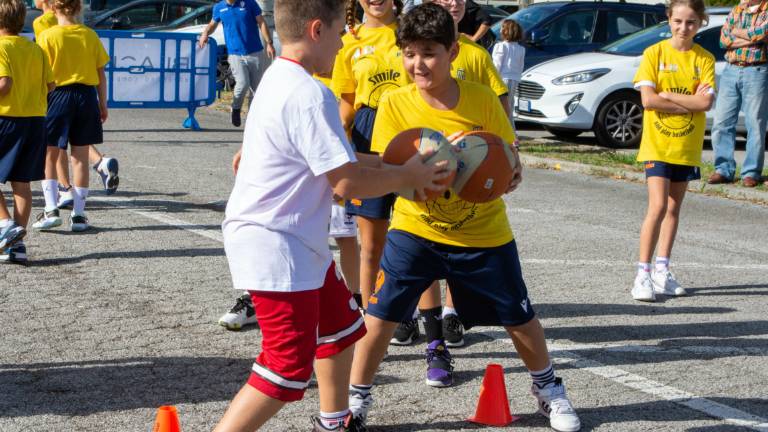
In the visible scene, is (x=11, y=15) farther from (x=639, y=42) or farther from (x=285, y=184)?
(x=639, y=42)

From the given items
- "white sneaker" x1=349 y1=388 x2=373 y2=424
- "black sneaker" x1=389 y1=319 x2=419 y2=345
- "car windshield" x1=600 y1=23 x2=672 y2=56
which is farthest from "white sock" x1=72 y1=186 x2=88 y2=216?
"car windshield" x1=600 y1=23 x2=672 y2=56

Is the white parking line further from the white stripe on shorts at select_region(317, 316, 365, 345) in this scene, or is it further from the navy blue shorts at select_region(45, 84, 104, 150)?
the navy blue shorts at select_region(45, 84, 104, 150)

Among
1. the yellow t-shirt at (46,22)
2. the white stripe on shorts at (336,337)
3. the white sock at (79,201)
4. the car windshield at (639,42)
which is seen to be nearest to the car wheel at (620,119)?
the car windshield at (639,42)

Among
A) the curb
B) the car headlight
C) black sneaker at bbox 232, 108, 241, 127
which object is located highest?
the car headlight

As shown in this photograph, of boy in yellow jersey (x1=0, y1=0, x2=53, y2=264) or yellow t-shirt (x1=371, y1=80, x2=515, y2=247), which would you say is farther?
boy in yellow jersey (x1=0, y1=0, x2=53, y2=264)

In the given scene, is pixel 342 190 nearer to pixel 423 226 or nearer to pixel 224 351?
pixel 423 226

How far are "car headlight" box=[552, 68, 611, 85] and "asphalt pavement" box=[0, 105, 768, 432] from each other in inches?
198

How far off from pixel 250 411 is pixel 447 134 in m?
1.55

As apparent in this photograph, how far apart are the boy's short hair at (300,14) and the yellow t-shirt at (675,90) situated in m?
3.95

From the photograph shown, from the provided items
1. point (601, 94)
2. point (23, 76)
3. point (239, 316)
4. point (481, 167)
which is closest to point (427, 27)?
point (481, 167)

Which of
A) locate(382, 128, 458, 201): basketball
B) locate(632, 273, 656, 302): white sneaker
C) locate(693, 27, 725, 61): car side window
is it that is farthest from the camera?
locate(693, 27, 725, 61): car side window

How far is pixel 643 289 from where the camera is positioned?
23.3ft

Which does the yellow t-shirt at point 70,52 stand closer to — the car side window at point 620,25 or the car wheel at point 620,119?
the car wheel at point 620,119

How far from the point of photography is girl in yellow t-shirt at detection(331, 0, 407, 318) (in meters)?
5.86
